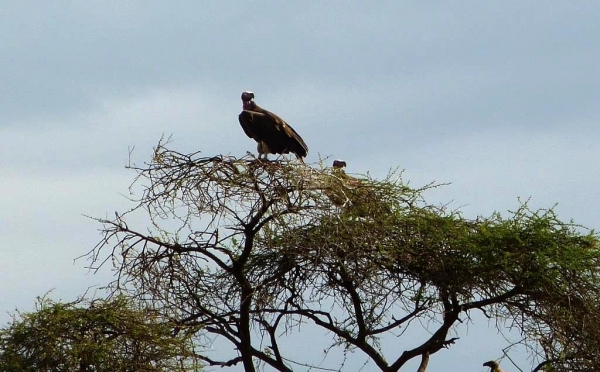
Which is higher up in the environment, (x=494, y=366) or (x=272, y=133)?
(x=272, y=133)

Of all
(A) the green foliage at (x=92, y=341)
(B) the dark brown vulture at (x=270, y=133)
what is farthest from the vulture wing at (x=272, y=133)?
(A) the green foliage at (x=92, y=341)

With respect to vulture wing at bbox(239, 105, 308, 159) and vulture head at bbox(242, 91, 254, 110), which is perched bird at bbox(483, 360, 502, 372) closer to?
vulture wing at bbox(239, 105, 308, 159)

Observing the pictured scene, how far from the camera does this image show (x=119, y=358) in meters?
14.1

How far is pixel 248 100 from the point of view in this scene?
17.8 meters

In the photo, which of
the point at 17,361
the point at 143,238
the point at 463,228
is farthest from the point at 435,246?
the point at 17,361

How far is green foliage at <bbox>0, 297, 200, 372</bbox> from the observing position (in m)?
14.0

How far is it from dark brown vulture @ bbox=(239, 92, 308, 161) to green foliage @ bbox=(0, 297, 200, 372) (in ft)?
11.2

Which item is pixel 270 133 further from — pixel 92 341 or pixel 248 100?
pixel 92 341

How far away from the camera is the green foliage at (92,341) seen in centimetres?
1397

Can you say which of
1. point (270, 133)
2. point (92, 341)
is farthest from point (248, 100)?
point (92, 341)

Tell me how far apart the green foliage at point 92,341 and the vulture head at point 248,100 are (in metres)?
4.27

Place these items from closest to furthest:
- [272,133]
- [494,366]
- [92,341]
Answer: [92,341] < [272,133] < [494,366]

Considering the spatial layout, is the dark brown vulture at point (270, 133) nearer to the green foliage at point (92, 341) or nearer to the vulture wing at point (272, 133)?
the vulture wing at point (272, 133)

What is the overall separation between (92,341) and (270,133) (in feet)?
14.2
